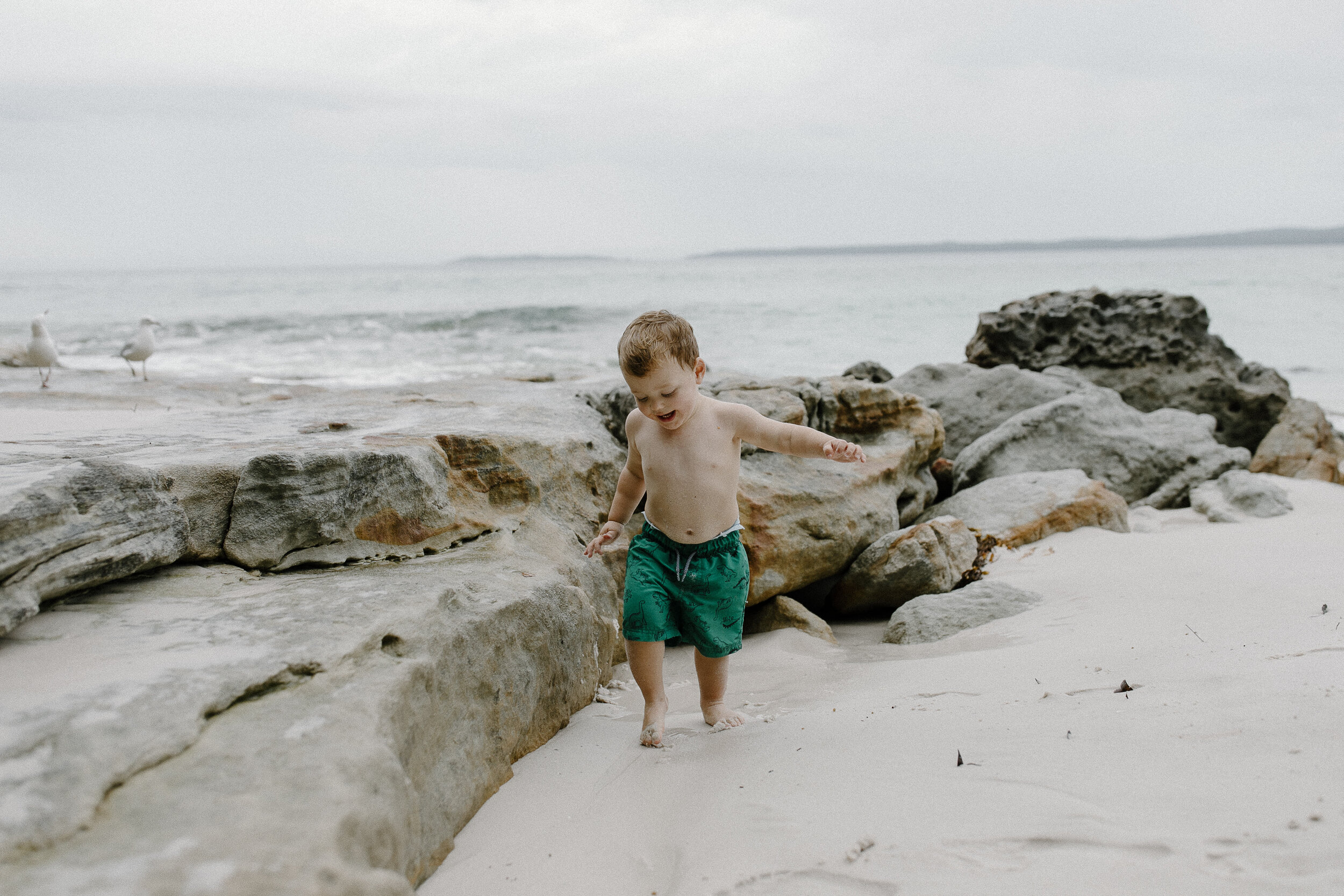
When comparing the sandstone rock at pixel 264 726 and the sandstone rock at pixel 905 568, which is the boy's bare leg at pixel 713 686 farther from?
the sandstone rock at pixel 905 568

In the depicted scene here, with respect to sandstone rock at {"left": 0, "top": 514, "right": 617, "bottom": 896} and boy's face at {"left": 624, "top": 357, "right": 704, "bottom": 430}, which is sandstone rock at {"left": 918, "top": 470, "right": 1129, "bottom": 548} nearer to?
boy's face at {"left": 624, "top": 357, "right": 704, "bottom": 430}

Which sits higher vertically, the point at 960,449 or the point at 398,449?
the point at 398,449

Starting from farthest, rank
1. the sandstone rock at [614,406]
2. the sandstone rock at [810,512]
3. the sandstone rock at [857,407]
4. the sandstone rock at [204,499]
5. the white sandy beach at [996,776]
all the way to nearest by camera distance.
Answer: the sandstone rock at [857,407] → the sandstone rock at [614,406] → the sandstone rock at [810,512] → the sandstone rock at [204,499] → the white sandy beach at [996,776]

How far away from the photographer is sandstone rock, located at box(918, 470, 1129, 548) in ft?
15.1

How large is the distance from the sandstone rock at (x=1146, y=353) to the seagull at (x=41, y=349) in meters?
7.77

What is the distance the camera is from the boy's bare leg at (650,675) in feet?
A: 8.84

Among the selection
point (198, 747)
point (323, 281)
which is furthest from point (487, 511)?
point (323, 281)

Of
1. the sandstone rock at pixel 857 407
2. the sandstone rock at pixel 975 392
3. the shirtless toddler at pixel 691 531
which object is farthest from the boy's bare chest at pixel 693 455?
the sandstone rock at pixel 975 392

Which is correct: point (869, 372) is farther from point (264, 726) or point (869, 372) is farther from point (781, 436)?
point (264, 726)

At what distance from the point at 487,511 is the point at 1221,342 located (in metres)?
7.67

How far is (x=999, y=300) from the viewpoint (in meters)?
29.0

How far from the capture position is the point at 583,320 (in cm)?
2189

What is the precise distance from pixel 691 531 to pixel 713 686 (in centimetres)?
50

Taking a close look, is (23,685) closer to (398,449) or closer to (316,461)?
(316,461)
